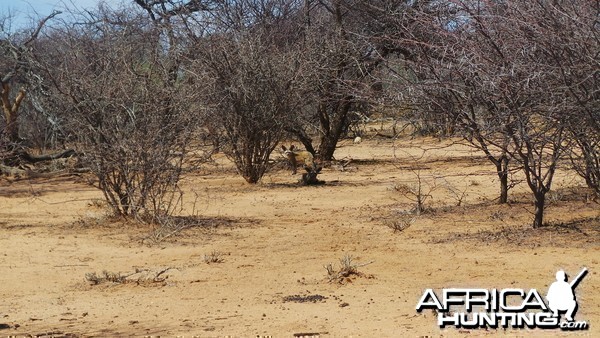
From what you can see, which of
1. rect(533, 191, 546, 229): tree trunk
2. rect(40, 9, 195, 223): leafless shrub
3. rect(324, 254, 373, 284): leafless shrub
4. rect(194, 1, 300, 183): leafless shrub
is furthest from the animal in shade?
rect(324, 254, 373, 284): leafless shrub

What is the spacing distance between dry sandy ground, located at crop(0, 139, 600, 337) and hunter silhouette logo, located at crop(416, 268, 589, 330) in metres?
0.10

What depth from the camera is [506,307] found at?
5.94 meters

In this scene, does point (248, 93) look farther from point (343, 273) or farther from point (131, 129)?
point (343, 273)

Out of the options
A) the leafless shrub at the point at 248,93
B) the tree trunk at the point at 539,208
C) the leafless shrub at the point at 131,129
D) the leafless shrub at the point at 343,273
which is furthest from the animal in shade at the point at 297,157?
the leafless shrub at the point at 343,273

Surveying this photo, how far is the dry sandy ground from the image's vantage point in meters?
6.21

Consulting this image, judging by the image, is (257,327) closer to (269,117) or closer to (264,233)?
(264,233)

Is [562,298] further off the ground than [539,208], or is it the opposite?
[539,208]

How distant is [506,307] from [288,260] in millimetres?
2907

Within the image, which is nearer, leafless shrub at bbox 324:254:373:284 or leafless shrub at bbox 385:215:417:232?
leafless shrub at bbox 324:254:373:284

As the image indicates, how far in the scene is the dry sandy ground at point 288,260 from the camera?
6.21 metres

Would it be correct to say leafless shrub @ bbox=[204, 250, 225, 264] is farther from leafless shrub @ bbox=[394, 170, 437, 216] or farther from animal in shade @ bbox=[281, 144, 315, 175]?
animal in shade @ bbox=[281, 144, 315, 175]

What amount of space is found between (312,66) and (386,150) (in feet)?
20.1

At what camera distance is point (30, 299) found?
7234 millimetres

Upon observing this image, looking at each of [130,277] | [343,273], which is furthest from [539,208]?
[130,277]
